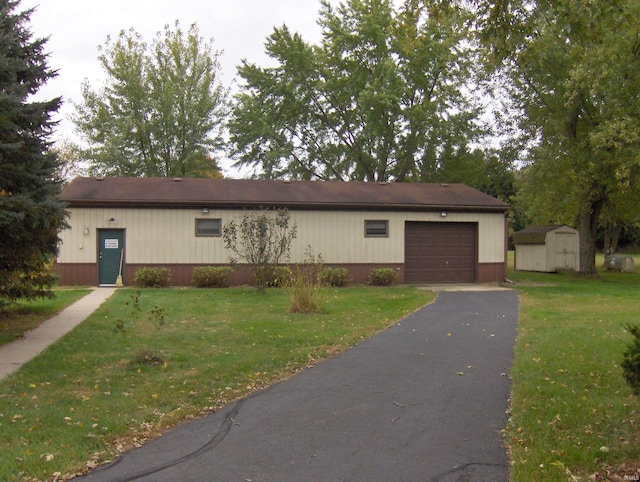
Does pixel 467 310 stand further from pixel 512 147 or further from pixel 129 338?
pixel 512 147

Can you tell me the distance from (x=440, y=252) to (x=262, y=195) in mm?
6807

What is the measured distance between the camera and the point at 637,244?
2363 inches

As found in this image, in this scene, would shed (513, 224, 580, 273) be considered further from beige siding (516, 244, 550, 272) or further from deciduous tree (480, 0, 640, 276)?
deciduous tree (480, 0, 640, 276)

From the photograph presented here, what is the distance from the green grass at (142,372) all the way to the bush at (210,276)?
221 inches

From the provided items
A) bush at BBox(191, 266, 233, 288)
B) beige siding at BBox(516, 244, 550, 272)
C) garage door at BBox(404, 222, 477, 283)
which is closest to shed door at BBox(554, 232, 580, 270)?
beige siding at BBox(516, 244, 550, 272)

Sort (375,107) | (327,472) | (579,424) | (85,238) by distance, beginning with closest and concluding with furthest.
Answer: (327,472), (579,424), (85,238), (375,107)

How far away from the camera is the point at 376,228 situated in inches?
891

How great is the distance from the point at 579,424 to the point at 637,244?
200ft

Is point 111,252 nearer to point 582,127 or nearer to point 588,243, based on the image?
point 582,127

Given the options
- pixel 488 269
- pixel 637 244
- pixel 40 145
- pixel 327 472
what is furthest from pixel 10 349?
pixel 637 244

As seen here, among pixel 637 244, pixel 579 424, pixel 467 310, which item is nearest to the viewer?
pixel 579 424

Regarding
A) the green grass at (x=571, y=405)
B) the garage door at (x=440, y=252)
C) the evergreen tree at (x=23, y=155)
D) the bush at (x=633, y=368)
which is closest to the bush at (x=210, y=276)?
the garage door at (x=440, y=252)

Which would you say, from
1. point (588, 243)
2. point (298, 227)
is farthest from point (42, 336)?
point (588, 243)

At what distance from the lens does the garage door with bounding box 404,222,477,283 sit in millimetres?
23078
